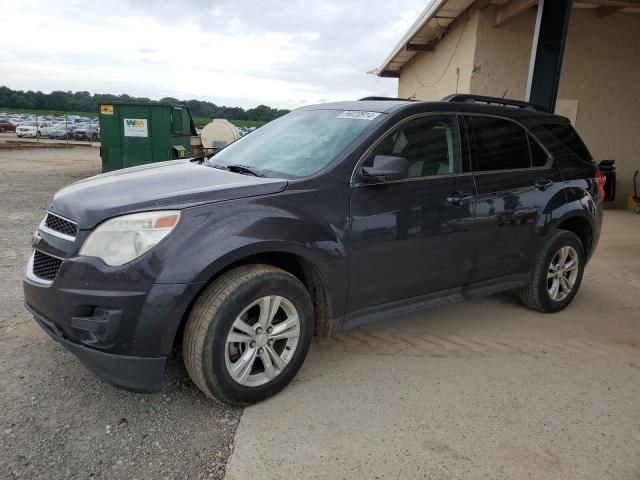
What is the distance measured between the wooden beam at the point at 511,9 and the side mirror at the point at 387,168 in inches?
254

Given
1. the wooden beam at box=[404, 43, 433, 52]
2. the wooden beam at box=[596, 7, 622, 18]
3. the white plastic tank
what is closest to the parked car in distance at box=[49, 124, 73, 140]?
the white plastic tank

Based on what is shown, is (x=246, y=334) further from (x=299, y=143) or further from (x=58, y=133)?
(x=58, y=133)

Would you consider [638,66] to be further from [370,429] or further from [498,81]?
[370,429]

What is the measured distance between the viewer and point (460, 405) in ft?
9.77

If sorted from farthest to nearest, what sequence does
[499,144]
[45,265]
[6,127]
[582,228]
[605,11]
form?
[6,127] → [605,11] → [582,228] → [499,144] → [45,265]

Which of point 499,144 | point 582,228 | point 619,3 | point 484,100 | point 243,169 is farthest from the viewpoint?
point 619,3

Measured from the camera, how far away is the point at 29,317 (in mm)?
3959

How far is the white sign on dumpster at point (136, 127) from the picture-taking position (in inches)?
500

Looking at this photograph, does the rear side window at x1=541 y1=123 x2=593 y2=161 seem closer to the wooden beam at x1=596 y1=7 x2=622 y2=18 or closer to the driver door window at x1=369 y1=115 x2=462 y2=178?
the driver door window at x1=369 y1=115 x2=462 y2=178

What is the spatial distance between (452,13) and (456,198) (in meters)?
7.78

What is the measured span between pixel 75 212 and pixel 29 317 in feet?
5.88

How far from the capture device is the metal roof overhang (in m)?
8.70

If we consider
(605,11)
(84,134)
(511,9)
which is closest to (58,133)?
(84,134)

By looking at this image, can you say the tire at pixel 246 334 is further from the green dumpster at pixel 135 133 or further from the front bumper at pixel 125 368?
the green dumpster at pixel 135 133
